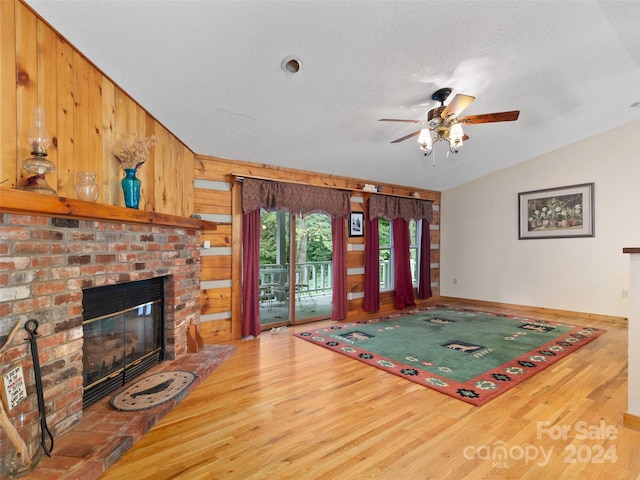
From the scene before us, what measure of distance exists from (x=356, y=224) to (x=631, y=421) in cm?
378

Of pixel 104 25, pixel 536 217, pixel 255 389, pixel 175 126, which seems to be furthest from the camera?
pixel 536 217

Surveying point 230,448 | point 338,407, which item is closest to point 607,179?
point 338,407

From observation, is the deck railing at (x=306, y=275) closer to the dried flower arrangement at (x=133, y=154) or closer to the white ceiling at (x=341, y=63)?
the white ceiling at (x=341, y=63)

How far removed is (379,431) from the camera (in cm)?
195

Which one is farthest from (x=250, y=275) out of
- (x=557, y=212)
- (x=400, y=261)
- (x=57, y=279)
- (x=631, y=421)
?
(x=557, y=212)

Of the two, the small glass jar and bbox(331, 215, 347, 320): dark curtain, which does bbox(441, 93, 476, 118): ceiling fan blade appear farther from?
the small glass jar

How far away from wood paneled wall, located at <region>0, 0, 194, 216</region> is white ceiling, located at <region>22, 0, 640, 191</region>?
11 centimetres

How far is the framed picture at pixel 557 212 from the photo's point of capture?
4926 mm

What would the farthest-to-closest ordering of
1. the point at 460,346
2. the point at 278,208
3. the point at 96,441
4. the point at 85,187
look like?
the point at 278,208 < the point at 460,346 < the point at 85,187 < the point at 96,441

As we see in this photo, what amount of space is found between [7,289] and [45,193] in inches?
19.0

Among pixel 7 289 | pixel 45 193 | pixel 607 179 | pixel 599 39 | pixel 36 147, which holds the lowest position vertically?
pixel 7 289

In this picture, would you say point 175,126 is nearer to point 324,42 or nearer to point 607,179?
point 324,42

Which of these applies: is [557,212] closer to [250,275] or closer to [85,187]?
[250,275]

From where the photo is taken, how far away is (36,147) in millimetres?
1516
